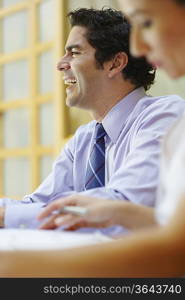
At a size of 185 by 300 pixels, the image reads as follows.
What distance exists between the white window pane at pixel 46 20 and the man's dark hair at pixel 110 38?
1.64 metres

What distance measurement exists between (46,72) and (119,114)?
2.04 m

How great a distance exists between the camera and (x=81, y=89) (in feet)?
5.49

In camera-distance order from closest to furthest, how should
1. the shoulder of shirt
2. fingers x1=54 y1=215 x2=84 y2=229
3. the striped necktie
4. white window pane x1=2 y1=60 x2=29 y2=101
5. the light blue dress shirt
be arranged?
fingers x1=54 y1=215 x2=84 y2=229
the light blue dress shirt
the shoulder of shirt
the striped necktie
white window pane x1=2 y1=60 x2=29 y2=101

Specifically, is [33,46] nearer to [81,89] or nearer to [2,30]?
[2,30]

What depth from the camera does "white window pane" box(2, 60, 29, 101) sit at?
12.1 ft

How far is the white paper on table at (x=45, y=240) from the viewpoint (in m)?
0.78

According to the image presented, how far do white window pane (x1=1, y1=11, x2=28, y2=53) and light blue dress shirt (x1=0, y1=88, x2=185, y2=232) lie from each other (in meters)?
2.17

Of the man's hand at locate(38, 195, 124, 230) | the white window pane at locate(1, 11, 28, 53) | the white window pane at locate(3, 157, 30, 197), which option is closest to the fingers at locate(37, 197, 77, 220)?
the man's hand at locate(38, 195, 124, 230)

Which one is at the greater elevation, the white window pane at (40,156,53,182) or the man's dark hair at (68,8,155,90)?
the man's dark hair at (68,8,155,90)

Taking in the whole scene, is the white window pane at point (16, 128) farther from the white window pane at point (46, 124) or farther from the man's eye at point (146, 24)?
the man's eye at point (146, 24)

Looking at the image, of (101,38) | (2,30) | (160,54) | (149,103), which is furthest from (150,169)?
(2,30)

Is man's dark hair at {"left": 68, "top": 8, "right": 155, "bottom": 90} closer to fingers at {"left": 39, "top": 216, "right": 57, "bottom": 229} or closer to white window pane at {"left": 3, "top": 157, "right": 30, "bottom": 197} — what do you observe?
fingers at {"left": 39, "top": 216, "right": 57, "bottom": 229}

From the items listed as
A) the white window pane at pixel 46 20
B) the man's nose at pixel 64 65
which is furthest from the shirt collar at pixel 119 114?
the white window pane at pixel 46 20

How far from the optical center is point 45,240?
0.82 m
